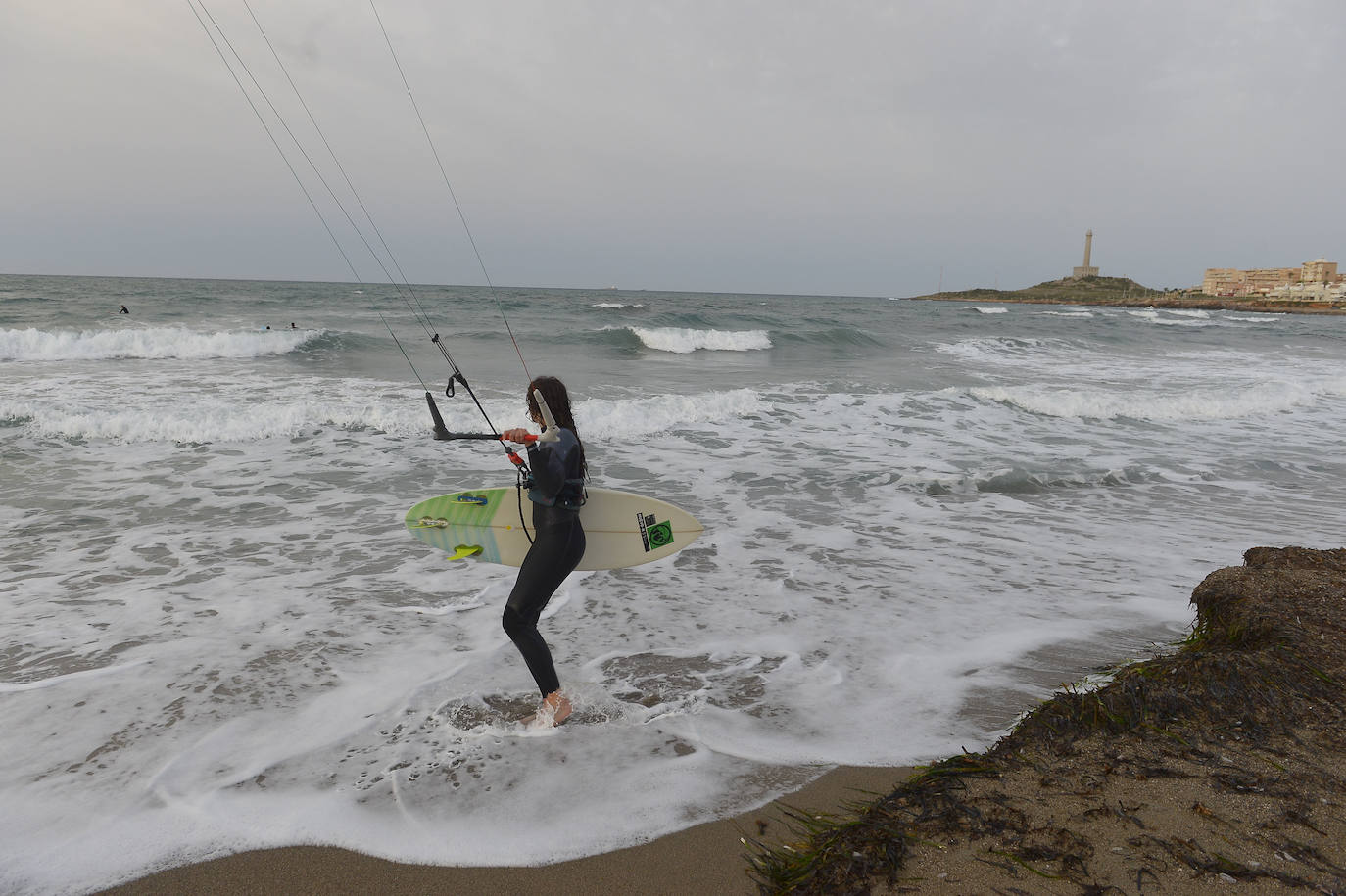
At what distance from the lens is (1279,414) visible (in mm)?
14508

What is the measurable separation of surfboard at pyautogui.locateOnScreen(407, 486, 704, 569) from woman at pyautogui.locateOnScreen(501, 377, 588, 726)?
2.43 feet

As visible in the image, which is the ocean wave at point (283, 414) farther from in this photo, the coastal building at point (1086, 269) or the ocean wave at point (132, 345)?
the coastal building at point (1086, 269)

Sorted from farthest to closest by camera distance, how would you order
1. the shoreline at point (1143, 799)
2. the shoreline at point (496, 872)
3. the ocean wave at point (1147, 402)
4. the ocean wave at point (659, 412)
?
the ocean wave at point (1147, 402)
the ocean wave at point (659, 412)
the shoreline at point (496, 872)
the shoreline at point (1143, 799)

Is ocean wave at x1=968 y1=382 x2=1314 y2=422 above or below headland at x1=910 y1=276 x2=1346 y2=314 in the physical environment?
below

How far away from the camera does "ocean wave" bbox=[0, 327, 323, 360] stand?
18.0m

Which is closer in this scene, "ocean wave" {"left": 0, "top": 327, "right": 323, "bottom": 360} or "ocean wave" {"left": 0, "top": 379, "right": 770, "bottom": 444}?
"ocean wave" {"left": 0, "top": 379, "right": 770, "bottom": 444}

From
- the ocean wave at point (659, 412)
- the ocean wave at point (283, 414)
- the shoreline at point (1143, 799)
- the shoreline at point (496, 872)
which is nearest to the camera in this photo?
the shoreline at point (1143, 799)

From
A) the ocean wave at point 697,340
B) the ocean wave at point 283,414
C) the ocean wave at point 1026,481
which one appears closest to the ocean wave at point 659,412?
the ocean wave at point 283,414

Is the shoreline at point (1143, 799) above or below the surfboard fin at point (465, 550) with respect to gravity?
below

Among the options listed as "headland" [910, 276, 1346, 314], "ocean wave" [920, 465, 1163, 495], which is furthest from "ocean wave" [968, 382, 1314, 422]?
"headland" [910, 276, 1346, 314]

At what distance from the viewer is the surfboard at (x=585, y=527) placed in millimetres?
4652

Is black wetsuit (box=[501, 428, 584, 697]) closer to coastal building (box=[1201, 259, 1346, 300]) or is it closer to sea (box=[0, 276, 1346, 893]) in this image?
sea (box=[0, 276, 1346, 893])

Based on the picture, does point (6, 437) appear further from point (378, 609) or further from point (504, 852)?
point (504, 852)

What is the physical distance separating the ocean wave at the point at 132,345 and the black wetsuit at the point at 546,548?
774 inches
